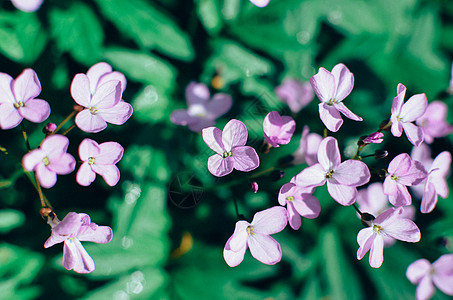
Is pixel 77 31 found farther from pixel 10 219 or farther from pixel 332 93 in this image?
pixel 332 93

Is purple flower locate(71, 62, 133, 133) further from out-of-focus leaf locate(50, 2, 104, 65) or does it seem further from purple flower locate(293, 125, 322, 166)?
purple flower locate(293, 125, 322, 166)

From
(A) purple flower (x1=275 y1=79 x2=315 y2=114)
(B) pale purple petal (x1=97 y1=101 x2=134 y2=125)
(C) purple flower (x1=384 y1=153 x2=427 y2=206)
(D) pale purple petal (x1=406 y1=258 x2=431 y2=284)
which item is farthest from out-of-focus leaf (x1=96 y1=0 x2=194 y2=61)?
(D) pale purple petal (x1=406 y1=258 x2=431 y2=284)

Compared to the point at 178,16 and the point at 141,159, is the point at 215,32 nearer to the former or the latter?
the point at 178,16

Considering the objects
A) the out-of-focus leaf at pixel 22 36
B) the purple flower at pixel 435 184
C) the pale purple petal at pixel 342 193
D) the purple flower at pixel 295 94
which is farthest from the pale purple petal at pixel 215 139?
the out-of-focus leaf at pixel 22 36

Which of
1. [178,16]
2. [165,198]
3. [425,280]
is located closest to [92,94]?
[165,198]

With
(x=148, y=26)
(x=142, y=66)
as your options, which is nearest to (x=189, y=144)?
(x=142, y=66)

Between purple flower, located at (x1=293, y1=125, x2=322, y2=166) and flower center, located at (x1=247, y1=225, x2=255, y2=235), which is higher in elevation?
purple flower, located at (x1=293, y1=125, x2=322, y2=166)
